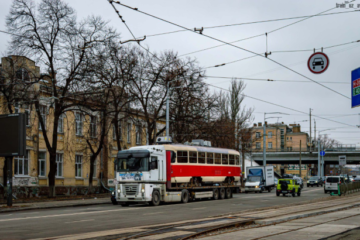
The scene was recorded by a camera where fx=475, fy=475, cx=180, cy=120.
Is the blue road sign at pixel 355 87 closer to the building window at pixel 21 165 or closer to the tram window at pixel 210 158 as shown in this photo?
the tram window at pixel 210 158

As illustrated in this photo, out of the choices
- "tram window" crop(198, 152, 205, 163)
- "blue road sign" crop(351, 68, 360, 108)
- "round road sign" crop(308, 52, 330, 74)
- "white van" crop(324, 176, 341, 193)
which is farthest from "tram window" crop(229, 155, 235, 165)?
"round road sign" crop(308, 52, 330, 74)

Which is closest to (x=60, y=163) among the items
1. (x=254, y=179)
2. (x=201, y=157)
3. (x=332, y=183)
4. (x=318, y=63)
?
(x=201, y=157)

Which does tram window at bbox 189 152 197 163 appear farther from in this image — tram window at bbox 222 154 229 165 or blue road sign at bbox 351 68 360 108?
blue road sign at bbox 351 68 360 108

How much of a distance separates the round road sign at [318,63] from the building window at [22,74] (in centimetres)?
2044

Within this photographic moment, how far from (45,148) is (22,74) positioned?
417 inches

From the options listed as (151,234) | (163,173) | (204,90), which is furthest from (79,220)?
(204,90)

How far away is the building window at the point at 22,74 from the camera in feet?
107

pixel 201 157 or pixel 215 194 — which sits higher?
pixel 201 157

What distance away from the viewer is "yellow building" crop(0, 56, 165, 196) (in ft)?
115

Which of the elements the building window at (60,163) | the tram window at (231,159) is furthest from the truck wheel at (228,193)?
the building window at (60,163)

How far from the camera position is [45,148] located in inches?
1666

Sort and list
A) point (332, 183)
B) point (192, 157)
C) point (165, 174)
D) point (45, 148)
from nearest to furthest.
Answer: point (165, 174), point (192, 157), point (45, 148), point (332, 183)

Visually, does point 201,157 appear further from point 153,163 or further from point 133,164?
point 133,164

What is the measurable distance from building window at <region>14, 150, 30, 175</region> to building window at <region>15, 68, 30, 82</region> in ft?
26.9
